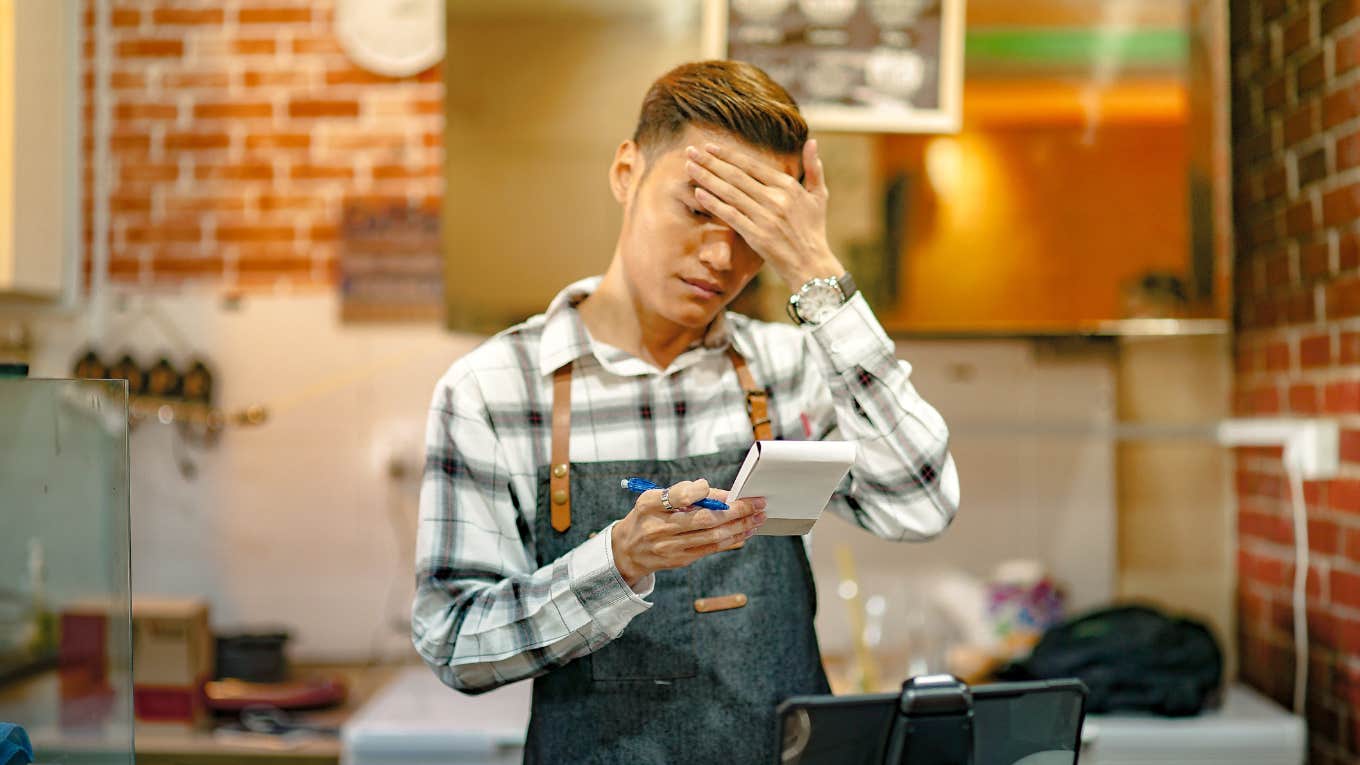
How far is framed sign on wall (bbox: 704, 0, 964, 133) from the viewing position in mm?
2133

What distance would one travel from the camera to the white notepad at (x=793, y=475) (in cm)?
98

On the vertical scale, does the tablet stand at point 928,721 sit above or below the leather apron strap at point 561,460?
below

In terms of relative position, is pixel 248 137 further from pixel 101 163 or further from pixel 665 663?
pixel 665 663

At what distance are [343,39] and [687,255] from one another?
1.98m

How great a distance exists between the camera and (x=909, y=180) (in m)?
2.25

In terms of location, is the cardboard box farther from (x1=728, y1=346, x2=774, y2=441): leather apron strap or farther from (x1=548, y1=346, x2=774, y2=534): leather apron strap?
(x1=728, y1=346, x2=774, y2=441): leather apron strap

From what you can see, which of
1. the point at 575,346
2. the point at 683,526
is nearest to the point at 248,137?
the point at 575,346

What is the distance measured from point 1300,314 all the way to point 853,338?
150 cm

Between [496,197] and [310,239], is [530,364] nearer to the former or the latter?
[496,197]

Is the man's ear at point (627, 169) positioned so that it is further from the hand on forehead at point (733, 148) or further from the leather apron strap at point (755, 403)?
the leather apron strap at point (755, 403)

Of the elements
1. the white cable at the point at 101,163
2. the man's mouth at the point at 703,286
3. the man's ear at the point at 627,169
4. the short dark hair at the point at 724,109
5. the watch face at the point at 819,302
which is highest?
the white cable at the point at 101,163

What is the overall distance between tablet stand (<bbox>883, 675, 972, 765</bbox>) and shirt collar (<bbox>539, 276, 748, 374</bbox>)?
0.53m

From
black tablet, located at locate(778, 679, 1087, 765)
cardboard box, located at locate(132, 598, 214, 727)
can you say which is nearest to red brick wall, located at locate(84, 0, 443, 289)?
cardboard box, located at locate(132, 598, 214, 727)

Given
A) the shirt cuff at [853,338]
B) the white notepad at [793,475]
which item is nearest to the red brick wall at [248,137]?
the shirt cuff at [853,338]
